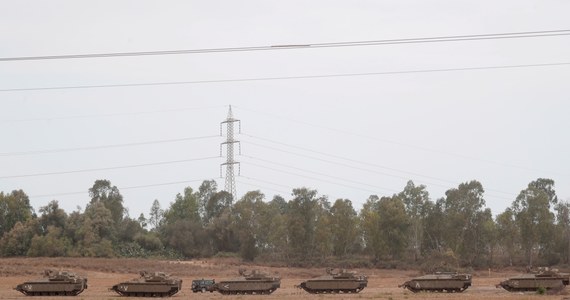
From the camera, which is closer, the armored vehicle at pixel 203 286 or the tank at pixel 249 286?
the tank at pixel 249 286

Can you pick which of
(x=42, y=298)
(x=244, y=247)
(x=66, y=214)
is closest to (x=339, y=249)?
(x=244, y=247)

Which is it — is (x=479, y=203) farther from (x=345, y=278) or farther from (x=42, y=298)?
(x=42, y=298)

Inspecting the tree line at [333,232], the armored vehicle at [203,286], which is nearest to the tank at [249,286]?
the armored vehicle at [203,286]

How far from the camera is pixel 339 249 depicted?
112m

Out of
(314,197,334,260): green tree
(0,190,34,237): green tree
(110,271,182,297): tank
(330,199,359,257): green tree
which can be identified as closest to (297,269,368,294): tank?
(110,271,182,297): tank

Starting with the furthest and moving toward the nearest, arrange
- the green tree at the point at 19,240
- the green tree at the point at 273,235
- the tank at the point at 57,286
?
the green tree at the point at 273,235 → the green tree at the point at 19,240 → the tank at the point at 57,286

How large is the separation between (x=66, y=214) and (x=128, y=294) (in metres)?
59.4

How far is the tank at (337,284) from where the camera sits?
59906mm

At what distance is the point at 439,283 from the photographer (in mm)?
59375

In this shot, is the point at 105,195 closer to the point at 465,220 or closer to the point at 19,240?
the point at 19,240

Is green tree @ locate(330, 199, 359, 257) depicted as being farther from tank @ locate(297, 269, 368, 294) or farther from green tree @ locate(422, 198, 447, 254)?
tank @ locate(297, 269, 368, 294)

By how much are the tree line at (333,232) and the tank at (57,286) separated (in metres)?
43.2

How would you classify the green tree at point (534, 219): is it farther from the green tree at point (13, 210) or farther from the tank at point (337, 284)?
the green tree at point (13, 210)

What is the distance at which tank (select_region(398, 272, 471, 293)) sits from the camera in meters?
58.3
